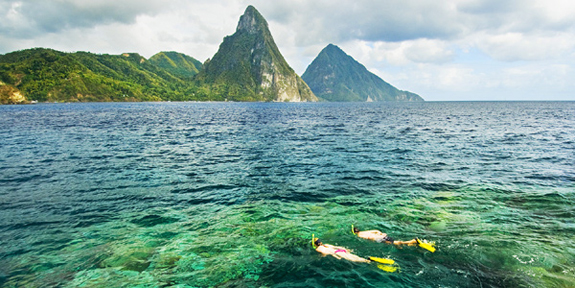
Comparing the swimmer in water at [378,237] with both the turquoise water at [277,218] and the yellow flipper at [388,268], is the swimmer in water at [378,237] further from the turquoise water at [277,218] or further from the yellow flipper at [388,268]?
the yellow flipper at [388,268]

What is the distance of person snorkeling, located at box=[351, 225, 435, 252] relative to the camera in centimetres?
1337

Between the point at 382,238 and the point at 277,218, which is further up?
the point at 382,238

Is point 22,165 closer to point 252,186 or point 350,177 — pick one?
point 252,186

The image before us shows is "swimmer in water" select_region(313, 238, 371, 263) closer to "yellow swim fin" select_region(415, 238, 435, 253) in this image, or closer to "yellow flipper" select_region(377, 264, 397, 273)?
"yellow flipper" select_region(377, 264, 397, 273)

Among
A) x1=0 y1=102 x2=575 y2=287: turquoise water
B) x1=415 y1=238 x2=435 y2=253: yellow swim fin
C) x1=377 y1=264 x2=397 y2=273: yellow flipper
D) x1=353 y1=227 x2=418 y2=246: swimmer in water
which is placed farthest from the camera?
A: x1=353 y1=227 x2=418 y2=246: swimmer in water

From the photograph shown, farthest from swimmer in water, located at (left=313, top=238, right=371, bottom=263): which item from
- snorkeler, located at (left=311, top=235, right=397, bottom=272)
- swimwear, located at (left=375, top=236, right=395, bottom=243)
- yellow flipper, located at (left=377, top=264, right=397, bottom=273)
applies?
swimwear, located at (left=375, top=236, right=395, bottom=243)

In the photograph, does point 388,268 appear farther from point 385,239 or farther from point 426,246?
point 426,246

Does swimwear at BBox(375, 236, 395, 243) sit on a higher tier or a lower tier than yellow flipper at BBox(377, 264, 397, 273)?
higher

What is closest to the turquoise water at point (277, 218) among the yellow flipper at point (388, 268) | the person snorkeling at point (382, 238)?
the yellow flipper at point (388, 268)

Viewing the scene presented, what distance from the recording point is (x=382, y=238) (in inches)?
563

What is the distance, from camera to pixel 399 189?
2286 cm

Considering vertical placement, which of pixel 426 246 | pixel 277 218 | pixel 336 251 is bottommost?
pixel 277 218

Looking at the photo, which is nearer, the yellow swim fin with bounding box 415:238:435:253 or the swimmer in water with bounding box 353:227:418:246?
the yellow swim fin with bounding box 415:238:435:253

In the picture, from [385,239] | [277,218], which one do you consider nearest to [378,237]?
[385,239]
